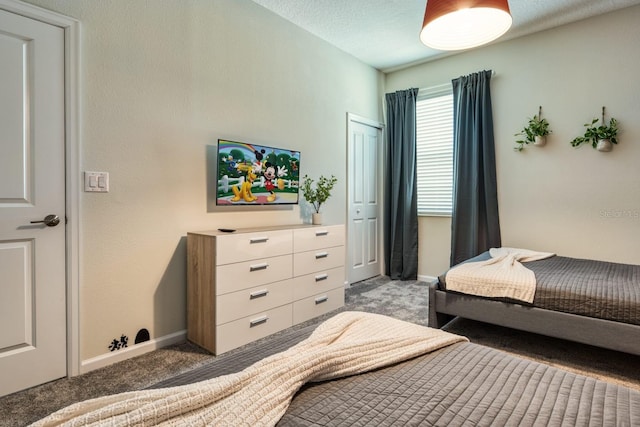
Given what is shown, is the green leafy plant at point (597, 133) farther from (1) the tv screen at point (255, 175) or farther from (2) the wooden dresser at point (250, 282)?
(1) the tv screen at point (255, 175)

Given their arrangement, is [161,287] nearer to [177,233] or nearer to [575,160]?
[177,233]

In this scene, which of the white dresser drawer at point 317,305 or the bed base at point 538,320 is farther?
the white dresser drawer at point 317,305

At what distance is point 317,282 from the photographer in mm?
3195

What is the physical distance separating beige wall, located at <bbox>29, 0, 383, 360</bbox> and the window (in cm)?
187

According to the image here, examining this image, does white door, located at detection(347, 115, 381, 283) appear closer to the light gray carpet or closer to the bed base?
the light gray carpet

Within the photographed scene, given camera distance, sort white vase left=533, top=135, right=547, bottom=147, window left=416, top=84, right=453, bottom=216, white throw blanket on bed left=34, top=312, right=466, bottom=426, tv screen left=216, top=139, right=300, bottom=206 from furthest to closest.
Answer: window left=416, top=84, right=453, bottom=216 → white vase left=533, top=135, right=547, bottom=147 → tv screen left=216, top=139, right=300, bottom=206 → white throw blanket on bed left=34, top=312, right=466, bottom=426

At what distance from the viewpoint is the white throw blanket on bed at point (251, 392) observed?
0.81 metres

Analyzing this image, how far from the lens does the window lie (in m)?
4.32

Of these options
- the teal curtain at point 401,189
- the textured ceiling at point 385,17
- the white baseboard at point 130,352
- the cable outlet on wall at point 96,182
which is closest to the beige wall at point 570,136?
the textured ceiling at point 385,17

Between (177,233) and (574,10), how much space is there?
3.96 m

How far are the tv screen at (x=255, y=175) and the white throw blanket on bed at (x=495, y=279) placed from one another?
1595 mm

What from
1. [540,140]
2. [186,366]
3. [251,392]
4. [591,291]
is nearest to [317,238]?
→ [186,366]

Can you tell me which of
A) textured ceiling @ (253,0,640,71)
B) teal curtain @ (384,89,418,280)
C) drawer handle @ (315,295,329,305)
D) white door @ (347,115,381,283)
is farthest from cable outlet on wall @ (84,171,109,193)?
teal curtain @ (384,89,418,280)

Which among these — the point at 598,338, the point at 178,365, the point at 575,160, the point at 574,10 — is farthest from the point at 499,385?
the point at 574,10
